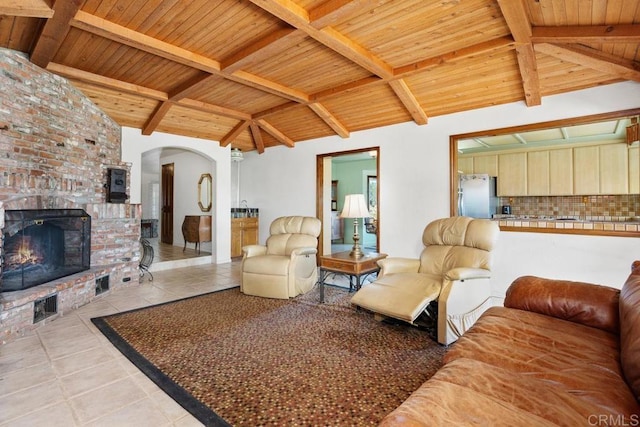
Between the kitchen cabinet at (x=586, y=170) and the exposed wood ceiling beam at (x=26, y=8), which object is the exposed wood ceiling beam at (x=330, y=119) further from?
the kitchen cabinet at (x=586, y=170)

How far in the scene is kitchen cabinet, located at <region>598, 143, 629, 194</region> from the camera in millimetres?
5078

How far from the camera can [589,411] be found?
1035 mm

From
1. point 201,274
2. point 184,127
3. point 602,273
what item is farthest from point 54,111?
point 602,273

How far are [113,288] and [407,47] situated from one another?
466 cm

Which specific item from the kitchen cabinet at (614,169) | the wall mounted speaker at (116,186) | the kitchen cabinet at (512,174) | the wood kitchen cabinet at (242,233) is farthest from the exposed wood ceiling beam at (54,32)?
the kitchen cabinet at (614,169)

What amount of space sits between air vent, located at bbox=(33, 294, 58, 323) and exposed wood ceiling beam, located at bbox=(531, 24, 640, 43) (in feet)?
16.9

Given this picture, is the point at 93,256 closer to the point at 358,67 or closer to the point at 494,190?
the point at 358,67

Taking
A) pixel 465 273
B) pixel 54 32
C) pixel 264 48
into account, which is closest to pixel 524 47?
pixel 465 273

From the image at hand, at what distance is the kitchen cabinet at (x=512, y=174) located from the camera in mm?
5902

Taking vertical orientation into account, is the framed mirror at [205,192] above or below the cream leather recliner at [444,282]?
above

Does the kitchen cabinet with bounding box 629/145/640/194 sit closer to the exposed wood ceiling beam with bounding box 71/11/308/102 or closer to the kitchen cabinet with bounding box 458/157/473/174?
the kitchen cabinet with bounding box 458/157/473/174

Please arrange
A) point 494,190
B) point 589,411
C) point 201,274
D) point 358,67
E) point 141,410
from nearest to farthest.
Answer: point 589,411 < point 141,410 < point 358,67 < point 201,274 < point 494,190

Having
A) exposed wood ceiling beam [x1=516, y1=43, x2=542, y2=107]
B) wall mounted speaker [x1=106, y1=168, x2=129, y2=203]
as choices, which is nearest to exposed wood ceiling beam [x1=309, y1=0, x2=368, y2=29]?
exposed wood ceiling beam [x1=516, y1=43, x2=542, y2=107]

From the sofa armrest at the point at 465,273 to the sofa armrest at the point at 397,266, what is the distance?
0.65 metres
